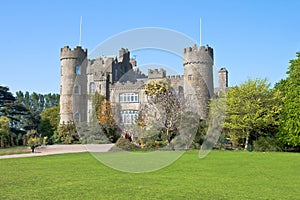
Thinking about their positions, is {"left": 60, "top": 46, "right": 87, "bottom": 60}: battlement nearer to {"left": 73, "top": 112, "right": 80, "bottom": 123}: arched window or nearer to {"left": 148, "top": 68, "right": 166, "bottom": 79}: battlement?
{"left": 73, "top": 112, "right": 80, "bottom": 123}: arched window

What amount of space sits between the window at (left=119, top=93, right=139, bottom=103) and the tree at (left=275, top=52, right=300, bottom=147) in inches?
784

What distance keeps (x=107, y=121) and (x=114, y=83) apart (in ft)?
32.3

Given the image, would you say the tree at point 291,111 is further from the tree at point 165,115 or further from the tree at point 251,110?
the tree at point 165,115

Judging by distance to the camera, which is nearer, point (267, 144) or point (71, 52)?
point (267, 144)

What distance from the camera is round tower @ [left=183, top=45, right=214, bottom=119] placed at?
4341cm

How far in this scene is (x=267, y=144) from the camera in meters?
30.6

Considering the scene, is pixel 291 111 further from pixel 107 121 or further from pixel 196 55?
pixel 107 121

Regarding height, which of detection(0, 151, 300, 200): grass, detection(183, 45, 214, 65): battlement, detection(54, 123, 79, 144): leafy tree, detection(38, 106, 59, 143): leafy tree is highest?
detection(183, 45, 214, 65): battlement

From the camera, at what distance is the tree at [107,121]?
36375 millimetres

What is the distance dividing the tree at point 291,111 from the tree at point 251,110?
0.66 m

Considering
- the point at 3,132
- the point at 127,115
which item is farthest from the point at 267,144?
the point at 3,132

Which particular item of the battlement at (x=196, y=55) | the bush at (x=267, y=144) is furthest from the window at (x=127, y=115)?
the bush at (x=267, y=144)

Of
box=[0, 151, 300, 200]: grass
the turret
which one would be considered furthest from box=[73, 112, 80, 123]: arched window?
box=[0, 151, 300, 200]: grass

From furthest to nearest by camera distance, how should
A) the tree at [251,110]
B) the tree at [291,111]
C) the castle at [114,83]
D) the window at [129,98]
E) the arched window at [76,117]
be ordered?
the window at [129,98] < the arched window at [76,117] < the castle at [114,83] < the tree at [251,110] < the tree at [291,111]
